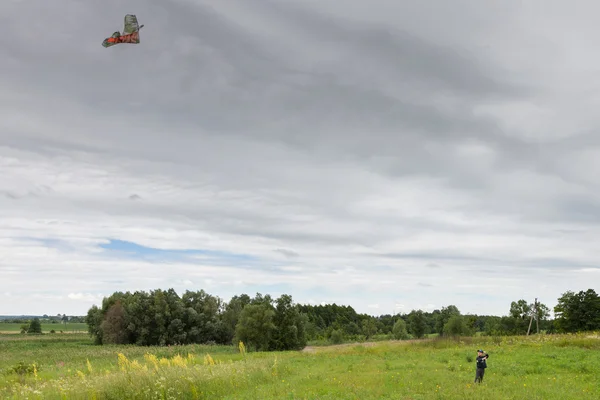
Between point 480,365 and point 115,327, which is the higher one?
point 480,365

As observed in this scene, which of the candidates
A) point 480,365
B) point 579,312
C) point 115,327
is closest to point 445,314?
point 579,312

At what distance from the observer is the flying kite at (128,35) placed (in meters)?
20.0

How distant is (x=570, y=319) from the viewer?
3177 inches

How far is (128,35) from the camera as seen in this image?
66.7ft

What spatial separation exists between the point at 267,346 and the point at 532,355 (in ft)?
118

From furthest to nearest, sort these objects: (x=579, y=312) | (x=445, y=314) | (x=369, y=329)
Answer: (x=445, y=314)
(x=369, y=329)
(x=579, y=312)

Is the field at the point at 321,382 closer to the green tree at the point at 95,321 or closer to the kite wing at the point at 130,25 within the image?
the kite wing at the point at 130,25

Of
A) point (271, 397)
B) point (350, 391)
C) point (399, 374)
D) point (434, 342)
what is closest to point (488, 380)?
point (399, 374)

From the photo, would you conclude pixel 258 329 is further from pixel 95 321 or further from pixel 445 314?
pixel 445 314

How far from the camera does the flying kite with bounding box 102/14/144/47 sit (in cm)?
1997

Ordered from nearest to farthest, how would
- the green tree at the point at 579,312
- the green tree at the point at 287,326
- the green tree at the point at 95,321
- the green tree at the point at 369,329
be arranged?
1. the green tree at the point at 287,326
2. the green tree at the point at 579,312
3. the green tree at the point at 95,321
4. the green tree at the point at 369,329

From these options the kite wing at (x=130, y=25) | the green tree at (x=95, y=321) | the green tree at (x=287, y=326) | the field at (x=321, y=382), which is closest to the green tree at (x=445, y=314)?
the green tree at (x=287, y=326)

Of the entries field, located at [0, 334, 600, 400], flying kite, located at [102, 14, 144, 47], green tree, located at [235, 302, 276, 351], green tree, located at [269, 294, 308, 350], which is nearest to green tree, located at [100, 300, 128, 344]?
green tree, located at [235, 302, 276, 351]

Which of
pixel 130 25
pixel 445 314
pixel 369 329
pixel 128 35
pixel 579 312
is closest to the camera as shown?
pixel 130 25
